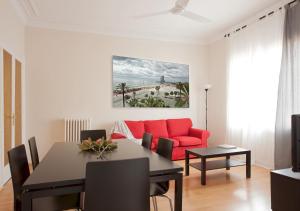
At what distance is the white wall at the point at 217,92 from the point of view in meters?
5.38

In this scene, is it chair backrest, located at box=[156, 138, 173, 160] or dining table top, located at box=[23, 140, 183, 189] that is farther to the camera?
chair backrest, located at box=[156, 138, 173, 160]

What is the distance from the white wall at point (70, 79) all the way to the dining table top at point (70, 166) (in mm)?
2485

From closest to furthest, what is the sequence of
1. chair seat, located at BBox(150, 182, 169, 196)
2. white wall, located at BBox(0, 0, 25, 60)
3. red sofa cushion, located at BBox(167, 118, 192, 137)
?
chair seat, located at BBox(150, 182, 169, 196) → white wall, located at BBox(0, 0, 25, 60) → red sofa cushion, located at BBox(167, 118, 192, 137)

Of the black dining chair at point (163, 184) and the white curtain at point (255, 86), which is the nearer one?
the black dining chair at point (163, 184)

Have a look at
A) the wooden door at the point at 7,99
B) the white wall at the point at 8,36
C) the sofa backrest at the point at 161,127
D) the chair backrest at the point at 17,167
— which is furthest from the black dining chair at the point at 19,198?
the sofa backrest at the point at 161,127

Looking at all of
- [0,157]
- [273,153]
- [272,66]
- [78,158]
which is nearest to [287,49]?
[272,66]

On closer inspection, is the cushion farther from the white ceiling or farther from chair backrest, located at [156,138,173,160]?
chair backrest, located at [156,138,173,160]

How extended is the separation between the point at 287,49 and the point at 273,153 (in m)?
1.81

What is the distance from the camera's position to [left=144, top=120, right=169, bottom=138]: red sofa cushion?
5.01m

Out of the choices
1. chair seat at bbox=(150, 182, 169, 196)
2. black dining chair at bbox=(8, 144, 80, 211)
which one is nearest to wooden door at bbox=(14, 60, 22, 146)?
black dining chair at bbox=(8, 144, 80, 211)

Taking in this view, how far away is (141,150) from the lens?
2.31 m

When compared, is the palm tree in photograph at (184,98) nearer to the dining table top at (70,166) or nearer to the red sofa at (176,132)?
the red sofa at (176,132)

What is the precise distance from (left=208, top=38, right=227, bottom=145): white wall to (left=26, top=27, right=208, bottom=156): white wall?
5.00ft

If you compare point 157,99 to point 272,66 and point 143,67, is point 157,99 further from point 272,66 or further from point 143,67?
point 272,66
